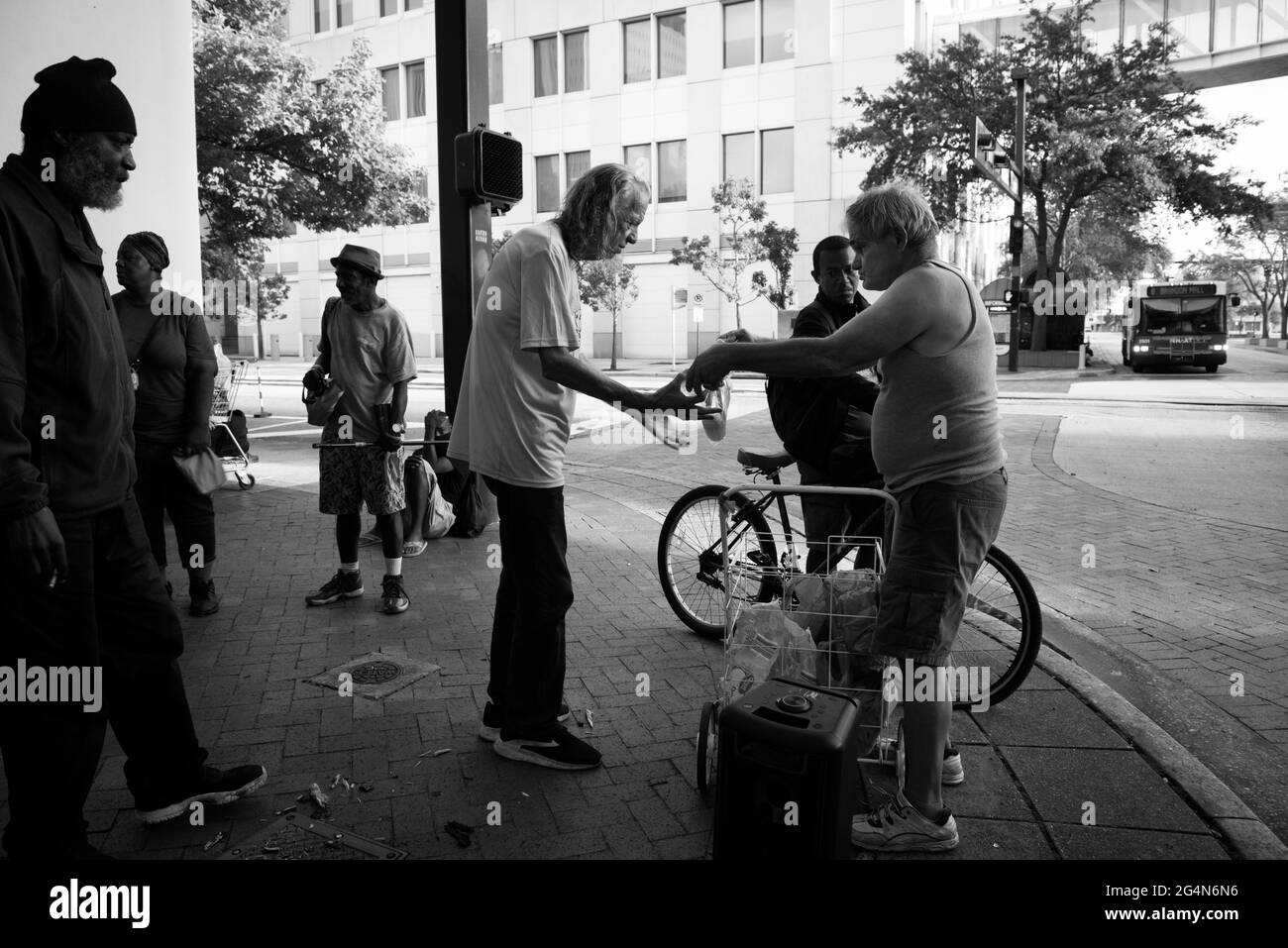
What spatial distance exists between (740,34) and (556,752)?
4005 cm

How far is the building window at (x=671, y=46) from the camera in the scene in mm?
40094

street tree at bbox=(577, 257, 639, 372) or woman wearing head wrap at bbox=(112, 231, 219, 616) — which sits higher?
street tree at bbox=(577, 257, 639, 372)

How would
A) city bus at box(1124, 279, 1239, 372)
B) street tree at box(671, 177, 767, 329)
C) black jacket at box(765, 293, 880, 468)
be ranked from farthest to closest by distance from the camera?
1. street tree at box(671, 177, 767, 329)
2. city bus at box(1124, 279, 1239, 372)
3. black jacket at box(765, 293, 880, 468)

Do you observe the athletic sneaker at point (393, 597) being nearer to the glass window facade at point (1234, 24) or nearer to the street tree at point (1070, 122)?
the street tree at point (1070, 122)

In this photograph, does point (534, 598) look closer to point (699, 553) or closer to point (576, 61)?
point (699, 553)

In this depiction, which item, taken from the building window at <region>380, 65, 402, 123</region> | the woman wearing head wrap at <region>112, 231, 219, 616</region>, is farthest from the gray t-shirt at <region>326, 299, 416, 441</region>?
the building window at <region>380, 65, 402, 123</region>

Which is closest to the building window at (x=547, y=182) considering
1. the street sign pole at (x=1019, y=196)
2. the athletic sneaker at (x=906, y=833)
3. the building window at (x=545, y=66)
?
the building window at (x=545, y=66)

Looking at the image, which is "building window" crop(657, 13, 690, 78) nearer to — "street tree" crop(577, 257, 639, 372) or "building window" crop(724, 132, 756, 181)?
"building window" crop(724, 132, 756, 181)

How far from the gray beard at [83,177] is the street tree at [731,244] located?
108 ft

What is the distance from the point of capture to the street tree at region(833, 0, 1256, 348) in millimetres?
29750

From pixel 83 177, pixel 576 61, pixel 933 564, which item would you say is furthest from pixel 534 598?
pixel 576 61

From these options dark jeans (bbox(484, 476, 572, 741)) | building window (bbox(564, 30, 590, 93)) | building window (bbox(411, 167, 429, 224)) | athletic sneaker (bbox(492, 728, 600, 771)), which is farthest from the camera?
building window (bbox(564, 30, 590, 93))

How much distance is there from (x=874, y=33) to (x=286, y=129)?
2862 centimetres
